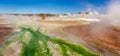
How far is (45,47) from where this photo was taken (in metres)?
18.2

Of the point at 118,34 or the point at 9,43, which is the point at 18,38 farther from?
the point at 118,34

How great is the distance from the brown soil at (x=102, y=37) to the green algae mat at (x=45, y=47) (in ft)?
5.47

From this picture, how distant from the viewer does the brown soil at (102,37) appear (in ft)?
65.4

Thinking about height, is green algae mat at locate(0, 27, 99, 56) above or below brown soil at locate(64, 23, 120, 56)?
above

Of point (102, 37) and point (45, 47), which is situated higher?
point (45, 47)

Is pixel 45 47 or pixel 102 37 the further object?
pixel 102 37

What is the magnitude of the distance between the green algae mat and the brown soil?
167cm

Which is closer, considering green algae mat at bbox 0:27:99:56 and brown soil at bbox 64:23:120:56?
green algae mat at bbox 0:27:99:56

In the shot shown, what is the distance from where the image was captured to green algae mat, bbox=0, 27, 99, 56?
17562 mm

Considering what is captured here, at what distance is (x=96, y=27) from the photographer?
26188mm

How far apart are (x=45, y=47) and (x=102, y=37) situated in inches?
273

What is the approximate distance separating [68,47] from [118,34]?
741cm

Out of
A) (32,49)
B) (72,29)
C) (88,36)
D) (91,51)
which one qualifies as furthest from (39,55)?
(72,29)

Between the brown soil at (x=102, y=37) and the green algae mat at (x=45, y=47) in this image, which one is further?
the brown soil at (x=102, y=37)
